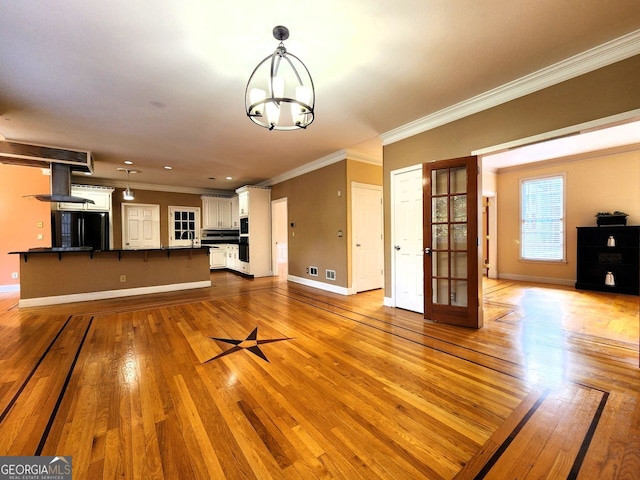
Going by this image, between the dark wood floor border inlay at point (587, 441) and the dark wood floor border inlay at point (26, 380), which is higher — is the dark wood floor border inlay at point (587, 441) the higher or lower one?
the lower one

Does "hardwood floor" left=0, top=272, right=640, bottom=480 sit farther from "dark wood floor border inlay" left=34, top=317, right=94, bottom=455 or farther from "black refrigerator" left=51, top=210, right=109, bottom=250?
"black refrigerator" left=51, top=210, right=109, bottom=250

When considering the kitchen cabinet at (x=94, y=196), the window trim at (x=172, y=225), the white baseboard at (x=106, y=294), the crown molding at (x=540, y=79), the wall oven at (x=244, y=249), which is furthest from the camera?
the window trim at (x=172, y=225)

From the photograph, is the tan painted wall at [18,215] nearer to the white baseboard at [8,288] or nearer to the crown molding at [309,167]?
the white baseboard at [8,288]

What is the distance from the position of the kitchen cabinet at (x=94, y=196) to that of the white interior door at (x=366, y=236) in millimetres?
6496

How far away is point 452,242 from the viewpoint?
3541 millimetres

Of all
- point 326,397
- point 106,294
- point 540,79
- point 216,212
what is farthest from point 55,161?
point 540,79

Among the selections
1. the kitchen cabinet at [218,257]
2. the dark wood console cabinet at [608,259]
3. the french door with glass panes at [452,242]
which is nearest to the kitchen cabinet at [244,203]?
the kitchen cabinet at [218,257]

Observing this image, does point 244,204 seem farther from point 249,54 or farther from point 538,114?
point 538,114

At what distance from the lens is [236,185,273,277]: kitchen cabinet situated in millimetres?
7441

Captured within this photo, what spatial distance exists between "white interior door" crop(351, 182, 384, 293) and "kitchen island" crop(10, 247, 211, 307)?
3.48 metres

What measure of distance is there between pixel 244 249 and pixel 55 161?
13.8ft

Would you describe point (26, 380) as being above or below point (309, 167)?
below

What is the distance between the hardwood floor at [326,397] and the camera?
1.44 meters

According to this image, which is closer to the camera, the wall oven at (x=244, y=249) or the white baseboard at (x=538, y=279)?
the white baseboard at (x=538, y=279)
